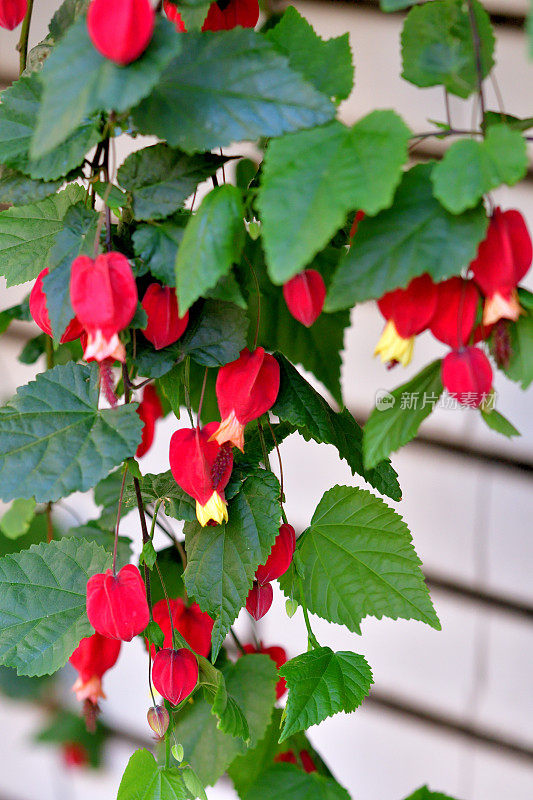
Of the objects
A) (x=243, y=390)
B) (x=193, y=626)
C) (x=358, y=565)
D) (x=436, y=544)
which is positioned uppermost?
(x=243, y=390)

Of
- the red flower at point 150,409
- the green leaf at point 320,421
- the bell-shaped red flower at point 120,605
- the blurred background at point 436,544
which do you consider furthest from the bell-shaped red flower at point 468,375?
the blurred background at point 436,544

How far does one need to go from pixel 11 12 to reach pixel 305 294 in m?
0.33

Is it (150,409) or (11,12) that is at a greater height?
(11,12)

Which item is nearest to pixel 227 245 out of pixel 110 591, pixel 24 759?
pixel 110 591

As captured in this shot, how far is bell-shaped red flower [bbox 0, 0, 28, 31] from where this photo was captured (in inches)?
21.6

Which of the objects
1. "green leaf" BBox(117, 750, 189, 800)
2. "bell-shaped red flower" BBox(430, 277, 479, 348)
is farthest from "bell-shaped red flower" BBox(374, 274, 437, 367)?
"green leaf" BBox(117, 750, 189, 800)

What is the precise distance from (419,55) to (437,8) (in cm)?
2

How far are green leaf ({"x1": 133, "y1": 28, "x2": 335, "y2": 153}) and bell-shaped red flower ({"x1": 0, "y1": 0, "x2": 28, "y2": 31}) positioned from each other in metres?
0.24

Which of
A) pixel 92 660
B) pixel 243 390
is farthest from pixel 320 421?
pixel 92 660

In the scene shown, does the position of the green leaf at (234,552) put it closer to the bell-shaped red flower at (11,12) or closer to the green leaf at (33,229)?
the green leaf at (33,229)

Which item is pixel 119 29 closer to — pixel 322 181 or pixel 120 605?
pixel 322 181

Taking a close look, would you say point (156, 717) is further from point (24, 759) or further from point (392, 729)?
point (24, 759)

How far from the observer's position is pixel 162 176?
1.35ft

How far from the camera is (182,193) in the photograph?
1.33 feet
